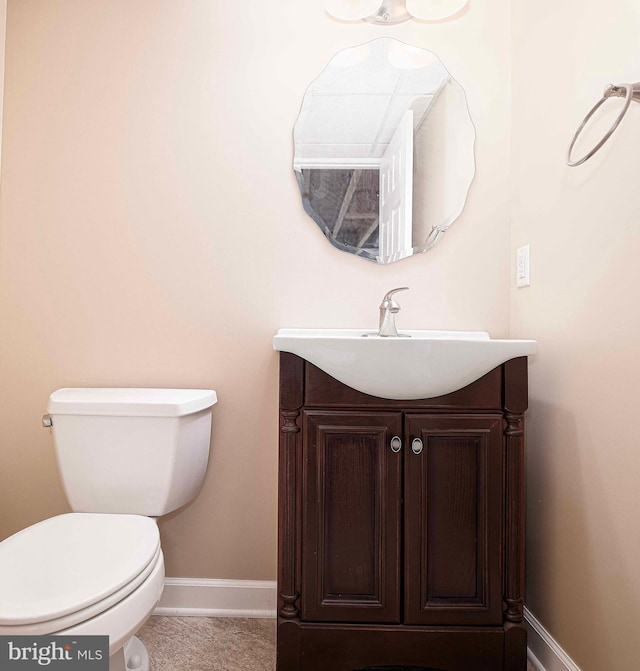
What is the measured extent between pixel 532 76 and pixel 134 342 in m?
1.52

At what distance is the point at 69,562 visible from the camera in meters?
0.98

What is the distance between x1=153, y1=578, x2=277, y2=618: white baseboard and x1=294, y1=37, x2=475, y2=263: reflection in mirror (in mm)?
1164

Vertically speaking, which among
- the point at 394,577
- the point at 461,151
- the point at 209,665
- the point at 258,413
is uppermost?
the point at 461,151

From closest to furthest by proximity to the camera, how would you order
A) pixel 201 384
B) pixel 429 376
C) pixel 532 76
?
pixel 429 376 → pixel 532 76 → pixel 201 384

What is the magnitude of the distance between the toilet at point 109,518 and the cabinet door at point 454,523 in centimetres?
62

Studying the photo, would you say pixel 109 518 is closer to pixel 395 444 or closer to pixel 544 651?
pixel 395 444

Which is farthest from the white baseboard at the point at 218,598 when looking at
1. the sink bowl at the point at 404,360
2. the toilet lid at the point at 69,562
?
the sink bowl at the point at 404,360

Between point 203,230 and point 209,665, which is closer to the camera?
point 209,665

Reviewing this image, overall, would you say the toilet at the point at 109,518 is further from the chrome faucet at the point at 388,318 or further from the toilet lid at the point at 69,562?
the chrome faucet at the point at 388,318

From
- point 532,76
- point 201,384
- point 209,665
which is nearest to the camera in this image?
point 209,665

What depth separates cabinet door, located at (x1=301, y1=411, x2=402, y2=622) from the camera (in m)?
1.18

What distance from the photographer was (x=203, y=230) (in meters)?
1.59

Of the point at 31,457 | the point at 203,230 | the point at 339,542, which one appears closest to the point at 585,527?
the point at 339,542

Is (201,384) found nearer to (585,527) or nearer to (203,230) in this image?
(203,230)
